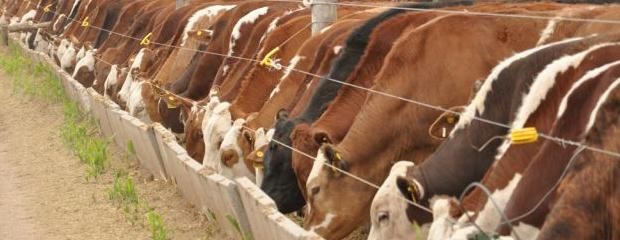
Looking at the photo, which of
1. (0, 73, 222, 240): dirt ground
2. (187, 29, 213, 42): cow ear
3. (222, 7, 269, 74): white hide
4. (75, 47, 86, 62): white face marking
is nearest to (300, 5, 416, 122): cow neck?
(0, 73, 222, 240): dirt ground

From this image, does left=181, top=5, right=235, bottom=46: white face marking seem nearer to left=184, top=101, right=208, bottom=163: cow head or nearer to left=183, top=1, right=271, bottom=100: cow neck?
left=183, top=1, right=271, bottom=100: cow neck

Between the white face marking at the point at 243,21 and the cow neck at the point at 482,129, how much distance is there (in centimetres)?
554

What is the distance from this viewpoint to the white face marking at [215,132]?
8.73 meters

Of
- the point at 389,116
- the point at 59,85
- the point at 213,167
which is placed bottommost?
the point at 59,85

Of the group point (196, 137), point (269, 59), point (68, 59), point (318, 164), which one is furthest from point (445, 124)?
point (68, 59)

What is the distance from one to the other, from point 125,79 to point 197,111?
4.30 meters

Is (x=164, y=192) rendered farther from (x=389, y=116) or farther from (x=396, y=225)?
(x=396, y=225)

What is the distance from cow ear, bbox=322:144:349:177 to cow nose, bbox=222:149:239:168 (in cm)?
190

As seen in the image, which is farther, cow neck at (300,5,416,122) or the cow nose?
the cow nose

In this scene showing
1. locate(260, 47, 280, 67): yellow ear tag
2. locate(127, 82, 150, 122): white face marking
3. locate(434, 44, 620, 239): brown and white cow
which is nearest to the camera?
locate(434, 44, 620, 239): brown and white cow

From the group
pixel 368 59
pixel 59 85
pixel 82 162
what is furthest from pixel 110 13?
pixel 368 59

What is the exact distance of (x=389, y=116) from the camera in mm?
6570

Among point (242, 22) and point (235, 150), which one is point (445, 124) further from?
point (242, 22)

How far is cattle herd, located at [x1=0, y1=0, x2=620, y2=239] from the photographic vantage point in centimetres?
440
